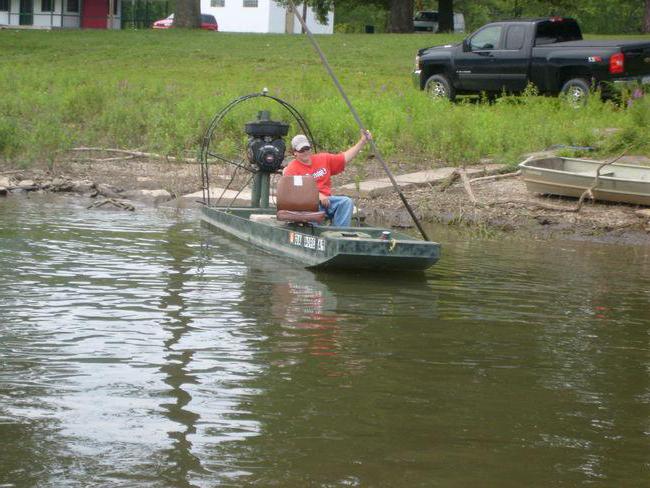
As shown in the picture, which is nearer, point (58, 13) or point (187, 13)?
point (187, 13)

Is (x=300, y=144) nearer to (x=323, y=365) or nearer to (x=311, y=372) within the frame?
(x=323, y=365)

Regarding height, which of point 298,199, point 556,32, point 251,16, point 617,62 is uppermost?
point 251,16

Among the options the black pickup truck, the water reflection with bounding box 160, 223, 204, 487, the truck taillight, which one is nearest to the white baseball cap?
the water reflection with bounding box 160, 223, 204, 487

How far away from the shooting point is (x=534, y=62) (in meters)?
26.3

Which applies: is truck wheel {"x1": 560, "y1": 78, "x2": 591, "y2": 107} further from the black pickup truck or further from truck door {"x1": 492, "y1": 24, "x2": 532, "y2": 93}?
truck door {"x1": 492, "y1": 24, "x2": 532, "y2": 93}

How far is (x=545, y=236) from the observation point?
55.7 ft

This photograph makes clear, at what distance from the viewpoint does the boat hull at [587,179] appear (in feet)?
57.3

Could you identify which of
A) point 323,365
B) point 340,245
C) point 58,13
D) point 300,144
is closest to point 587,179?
point 300,144

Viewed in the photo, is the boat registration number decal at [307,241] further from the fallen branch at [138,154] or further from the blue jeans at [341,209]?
the fallen branch at [138,154]

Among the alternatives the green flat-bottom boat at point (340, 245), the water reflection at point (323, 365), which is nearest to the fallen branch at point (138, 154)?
the green flat-bottom boat at point (340, 245)

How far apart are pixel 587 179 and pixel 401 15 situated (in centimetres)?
3396

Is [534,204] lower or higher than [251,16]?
lower

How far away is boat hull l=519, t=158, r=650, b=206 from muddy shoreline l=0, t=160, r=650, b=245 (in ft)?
0.67

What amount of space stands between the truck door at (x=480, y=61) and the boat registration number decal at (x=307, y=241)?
14112 mm
